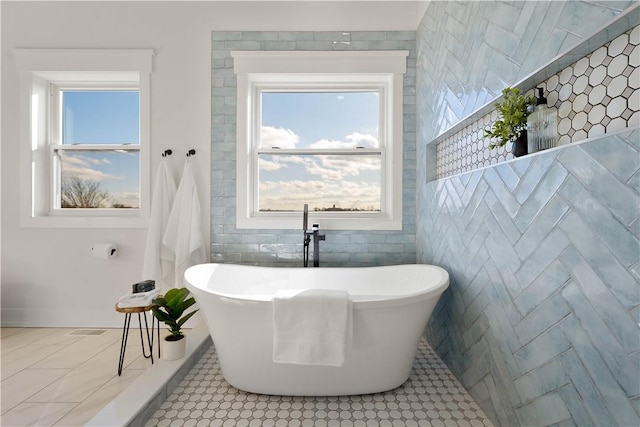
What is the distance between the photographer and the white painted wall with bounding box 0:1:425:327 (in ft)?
9.24

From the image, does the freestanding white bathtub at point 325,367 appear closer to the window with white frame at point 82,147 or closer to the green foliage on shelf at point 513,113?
the green foliage on shelf at point 513,113

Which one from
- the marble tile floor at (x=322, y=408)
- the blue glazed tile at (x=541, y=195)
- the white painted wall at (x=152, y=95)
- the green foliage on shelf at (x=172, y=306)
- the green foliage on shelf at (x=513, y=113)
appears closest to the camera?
the blue glazed tile at (x=541, y=195)

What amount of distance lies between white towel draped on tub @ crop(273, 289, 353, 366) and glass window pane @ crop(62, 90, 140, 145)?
2.36m

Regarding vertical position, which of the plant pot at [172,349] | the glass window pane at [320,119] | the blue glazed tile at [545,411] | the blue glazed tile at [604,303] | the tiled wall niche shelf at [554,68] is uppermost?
the glass window pane at [320,119]

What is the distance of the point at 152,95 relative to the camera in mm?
2840

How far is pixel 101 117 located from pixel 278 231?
1967mm

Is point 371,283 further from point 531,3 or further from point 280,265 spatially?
point 531,3

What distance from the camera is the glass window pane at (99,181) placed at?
3.04 metres

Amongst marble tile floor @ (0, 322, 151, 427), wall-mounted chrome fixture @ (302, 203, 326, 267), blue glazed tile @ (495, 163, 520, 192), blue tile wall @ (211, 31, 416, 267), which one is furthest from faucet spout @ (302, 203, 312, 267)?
blue glazed tile @ (495, 163, 520, 192)

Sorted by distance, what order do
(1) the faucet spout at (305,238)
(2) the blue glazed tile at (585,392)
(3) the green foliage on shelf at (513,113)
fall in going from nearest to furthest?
(2) the blue glazed tile at (585,392), (3) the green foliage on shelf at (513,113), (1) the faucet spout at (305,238)

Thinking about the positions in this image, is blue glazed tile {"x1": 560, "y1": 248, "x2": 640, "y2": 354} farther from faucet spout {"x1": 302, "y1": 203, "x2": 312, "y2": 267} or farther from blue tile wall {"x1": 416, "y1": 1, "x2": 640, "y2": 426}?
faucet spout {"x1": 302, "y1": 203, "x2": 312, "y2": 267}

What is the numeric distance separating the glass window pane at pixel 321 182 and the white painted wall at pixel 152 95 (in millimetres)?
567

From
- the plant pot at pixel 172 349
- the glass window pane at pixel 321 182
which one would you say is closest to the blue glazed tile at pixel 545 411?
the plant pot at pixel 172 349

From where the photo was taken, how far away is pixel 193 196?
9.05 feet
